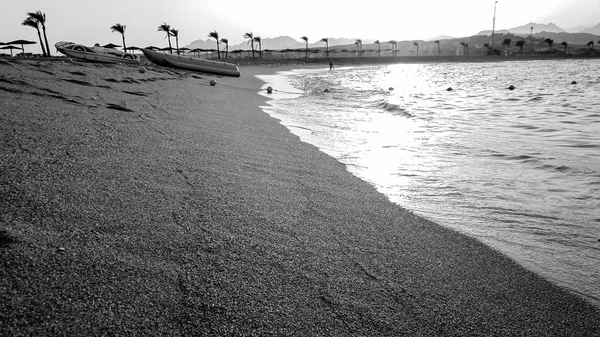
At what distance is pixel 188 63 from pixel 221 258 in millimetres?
21212

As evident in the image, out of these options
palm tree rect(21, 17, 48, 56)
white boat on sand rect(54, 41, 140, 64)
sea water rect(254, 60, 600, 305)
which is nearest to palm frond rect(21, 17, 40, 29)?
palm tree rect(21, 17, 48, 56)

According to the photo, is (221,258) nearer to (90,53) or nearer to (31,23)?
(90,53)

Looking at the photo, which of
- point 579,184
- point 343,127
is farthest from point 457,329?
point 343,127

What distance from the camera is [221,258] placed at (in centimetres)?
192

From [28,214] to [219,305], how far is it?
1.42 metres

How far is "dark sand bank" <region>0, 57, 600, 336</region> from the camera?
57.6 inches

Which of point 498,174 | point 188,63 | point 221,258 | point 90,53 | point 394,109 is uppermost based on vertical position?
point 90,53

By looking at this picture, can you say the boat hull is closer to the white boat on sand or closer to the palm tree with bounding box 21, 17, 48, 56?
the white boat on sand

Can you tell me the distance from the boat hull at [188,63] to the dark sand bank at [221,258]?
59.9ft

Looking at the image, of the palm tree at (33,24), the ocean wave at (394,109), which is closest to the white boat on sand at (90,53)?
the ocean wave at (394,109)

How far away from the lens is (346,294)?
1766mm

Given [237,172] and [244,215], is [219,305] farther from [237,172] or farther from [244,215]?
[237,172]

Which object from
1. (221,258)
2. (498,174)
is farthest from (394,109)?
(221,258)

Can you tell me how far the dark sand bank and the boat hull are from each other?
18.3m
